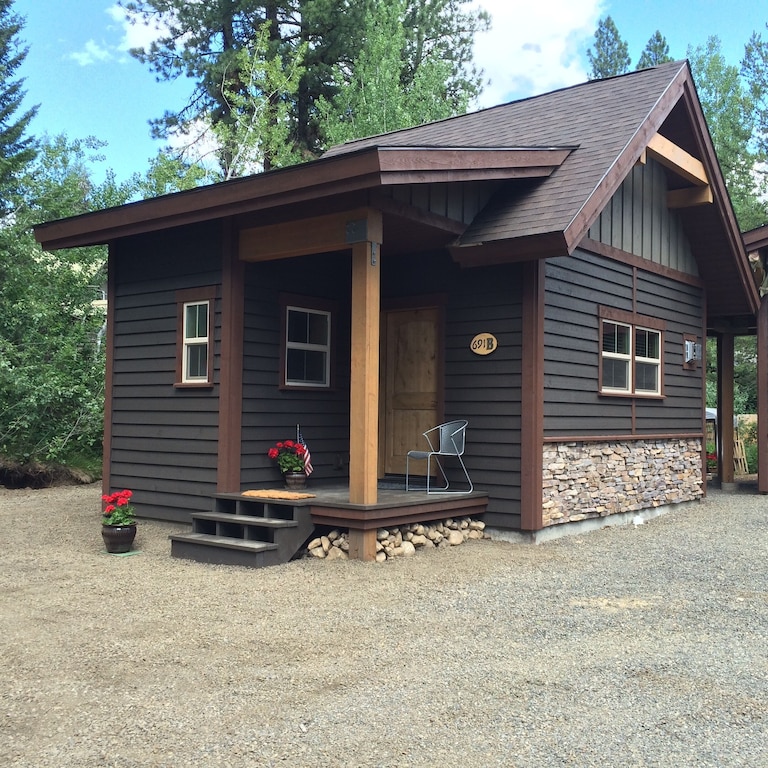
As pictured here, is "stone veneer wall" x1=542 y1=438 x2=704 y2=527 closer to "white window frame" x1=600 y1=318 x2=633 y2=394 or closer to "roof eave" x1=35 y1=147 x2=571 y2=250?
"white window frame" x1=600 y1=318 x2=633 y2=394

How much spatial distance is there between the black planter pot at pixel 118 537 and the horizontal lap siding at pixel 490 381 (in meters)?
3.26

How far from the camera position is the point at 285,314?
28.0 ft

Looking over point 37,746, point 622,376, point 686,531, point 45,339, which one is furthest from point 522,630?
point 45,339

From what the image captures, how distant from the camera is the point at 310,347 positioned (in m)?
8.88

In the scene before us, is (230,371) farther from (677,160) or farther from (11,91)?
(11,91)

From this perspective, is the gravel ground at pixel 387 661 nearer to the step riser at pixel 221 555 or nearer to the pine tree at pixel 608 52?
the step riser at pixel 221 555

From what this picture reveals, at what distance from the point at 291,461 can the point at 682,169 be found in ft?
18.7

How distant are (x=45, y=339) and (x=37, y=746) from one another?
36.5 feet

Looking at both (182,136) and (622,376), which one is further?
(182,136)

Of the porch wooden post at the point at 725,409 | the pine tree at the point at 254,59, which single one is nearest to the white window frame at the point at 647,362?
the porch wooden post at the point at 725,409

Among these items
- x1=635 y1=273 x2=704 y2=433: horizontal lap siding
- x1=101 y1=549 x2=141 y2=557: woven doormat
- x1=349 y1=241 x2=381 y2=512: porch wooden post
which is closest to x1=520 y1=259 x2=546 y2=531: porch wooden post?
x1=349 y1=241 x2=381 y2=512: porch wooden post

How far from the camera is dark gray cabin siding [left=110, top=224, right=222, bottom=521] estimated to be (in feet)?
27.3

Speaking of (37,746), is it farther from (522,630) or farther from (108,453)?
(108,453)

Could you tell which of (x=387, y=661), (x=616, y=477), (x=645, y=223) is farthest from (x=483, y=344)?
(x=387, y=661)
